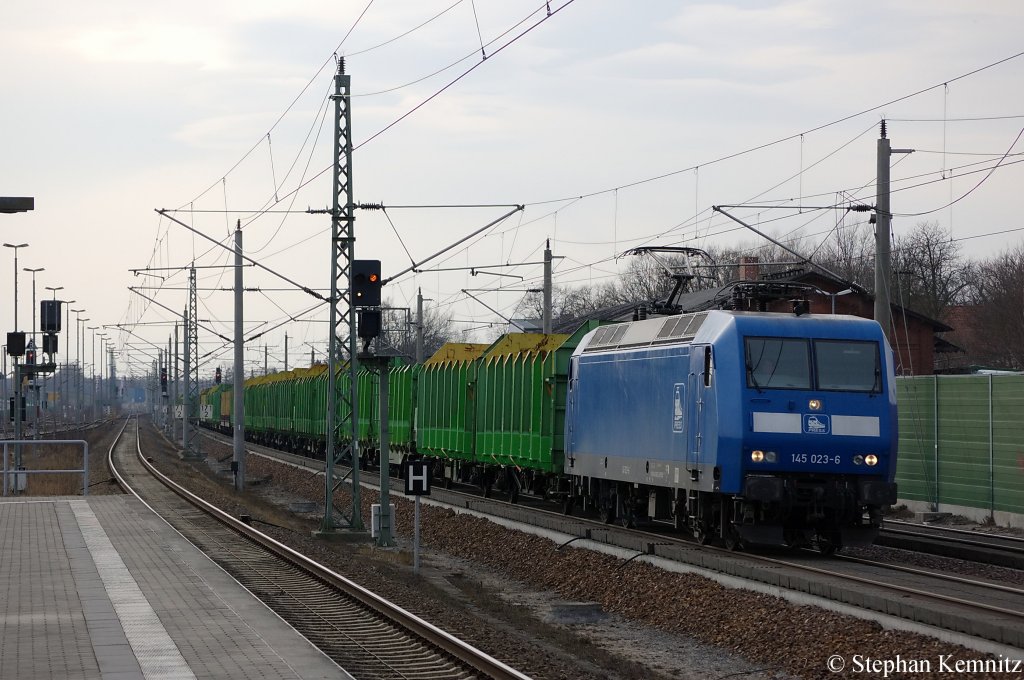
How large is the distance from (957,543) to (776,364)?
4.75 metres

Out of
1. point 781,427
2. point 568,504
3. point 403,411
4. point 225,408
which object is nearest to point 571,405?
point 568,504

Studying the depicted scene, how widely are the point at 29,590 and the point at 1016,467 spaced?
16822 millimetres

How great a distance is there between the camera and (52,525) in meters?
23.9

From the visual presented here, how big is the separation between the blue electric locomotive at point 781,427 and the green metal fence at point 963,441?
24.5 ft

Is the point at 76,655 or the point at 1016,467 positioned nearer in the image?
the point at 76,655

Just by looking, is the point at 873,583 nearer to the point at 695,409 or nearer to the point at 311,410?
the point at 695,409

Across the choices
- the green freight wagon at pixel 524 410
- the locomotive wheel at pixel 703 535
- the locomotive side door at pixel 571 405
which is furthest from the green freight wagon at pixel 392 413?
the locomotive wheel at pixel 703 535

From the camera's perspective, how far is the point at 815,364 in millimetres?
17562

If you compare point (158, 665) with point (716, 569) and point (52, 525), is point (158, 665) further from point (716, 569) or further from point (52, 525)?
point (52, 525)

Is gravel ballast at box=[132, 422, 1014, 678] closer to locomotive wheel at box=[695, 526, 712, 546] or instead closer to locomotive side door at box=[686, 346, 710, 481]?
locomotive wheel at box=[695, 526, 712, 546]

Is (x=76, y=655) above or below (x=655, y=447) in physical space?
below

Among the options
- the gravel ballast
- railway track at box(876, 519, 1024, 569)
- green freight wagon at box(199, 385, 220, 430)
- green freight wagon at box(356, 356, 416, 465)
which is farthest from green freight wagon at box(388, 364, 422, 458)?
green freight wagon at box(199, 385, 220, 430)

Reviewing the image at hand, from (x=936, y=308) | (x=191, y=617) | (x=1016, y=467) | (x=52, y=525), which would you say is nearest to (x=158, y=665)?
(x=191, y=617)

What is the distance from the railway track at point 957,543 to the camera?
57.6 ft
